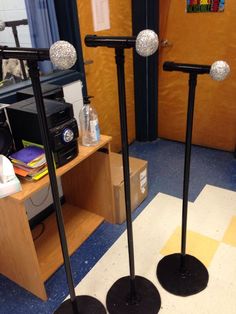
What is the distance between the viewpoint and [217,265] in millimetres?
1660

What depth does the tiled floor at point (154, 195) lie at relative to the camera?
5.06 feet

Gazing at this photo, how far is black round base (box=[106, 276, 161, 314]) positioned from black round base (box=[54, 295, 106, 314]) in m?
0.05

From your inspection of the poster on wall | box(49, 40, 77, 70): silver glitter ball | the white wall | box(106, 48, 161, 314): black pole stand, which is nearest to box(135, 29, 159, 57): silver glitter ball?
box(49, 40, 77, 70): silver glitter ball

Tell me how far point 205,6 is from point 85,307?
228cm

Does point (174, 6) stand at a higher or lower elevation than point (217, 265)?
higher

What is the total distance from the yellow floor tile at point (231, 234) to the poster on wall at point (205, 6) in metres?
1.61

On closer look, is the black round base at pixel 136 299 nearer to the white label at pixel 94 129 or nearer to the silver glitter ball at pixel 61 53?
the white label at pixel 94 129

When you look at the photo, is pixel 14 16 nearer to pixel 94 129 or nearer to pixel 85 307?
pixel 94 129

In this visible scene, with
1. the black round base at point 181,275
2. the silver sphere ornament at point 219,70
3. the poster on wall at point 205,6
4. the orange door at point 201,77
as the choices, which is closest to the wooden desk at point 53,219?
the black round base at point 181,275

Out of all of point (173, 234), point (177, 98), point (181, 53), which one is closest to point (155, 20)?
point (181, 53)

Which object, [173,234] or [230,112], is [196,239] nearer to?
[173,234]

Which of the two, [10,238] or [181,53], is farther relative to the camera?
[181,53]

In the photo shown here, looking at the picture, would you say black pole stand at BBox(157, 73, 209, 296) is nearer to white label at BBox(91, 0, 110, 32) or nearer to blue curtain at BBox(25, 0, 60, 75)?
blue curtain at BBox(25, 0, 60, 75)

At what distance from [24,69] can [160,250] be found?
1.35 meters
